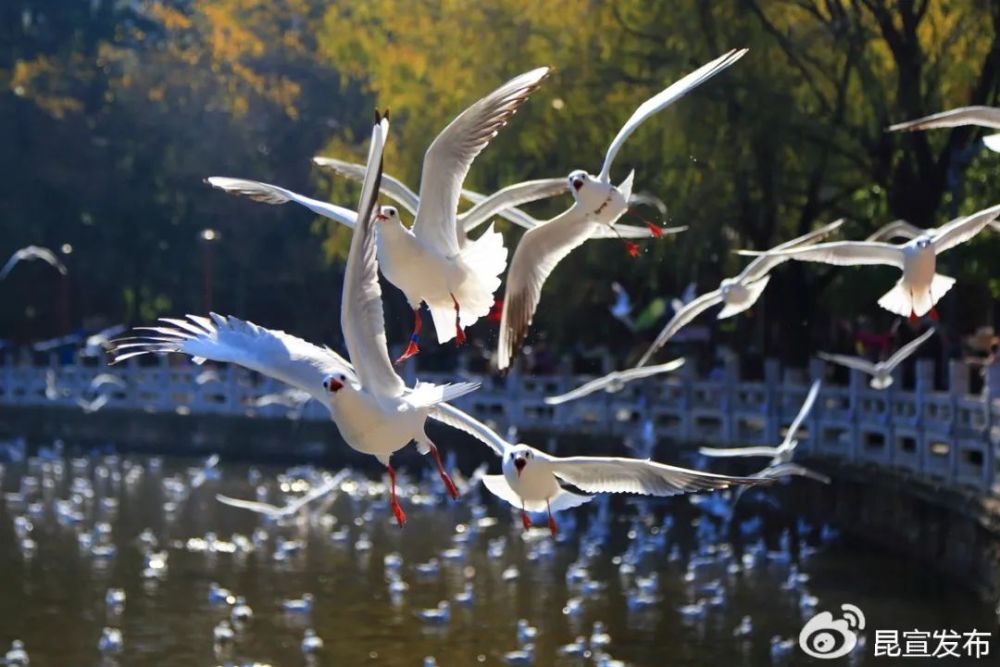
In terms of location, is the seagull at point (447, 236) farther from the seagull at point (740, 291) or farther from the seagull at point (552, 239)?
the seagull at point (740, 291)

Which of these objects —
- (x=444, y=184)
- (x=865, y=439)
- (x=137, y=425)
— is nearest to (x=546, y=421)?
(x=865, y=439)

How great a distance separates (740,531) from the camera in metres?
17.8

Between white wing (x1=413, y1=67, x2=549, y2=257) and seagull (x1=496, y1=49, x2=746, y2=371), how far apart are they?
49 centimetres

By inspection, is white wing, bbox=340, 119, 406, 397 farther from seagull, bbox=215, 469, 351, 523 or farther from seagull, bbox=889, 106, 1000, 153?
seagull, bbox=215, 469, 351, 523

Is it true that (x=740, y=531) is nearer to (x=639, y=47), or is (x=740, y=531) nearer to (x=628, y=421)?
(x=628, y=421)

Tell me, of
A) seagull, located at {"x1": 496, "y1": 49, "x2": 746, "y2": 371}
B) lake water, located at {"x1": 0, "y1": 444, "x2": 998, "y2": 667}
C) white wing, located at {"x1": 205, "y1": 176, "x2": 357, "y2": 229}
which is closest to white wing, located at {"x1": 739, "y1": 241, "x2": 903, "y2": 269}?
seagull, located at {"x1": 496, "y1": 49, "x2": 746, "y2": 371}

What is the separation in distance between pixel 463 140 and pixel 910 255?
283cm

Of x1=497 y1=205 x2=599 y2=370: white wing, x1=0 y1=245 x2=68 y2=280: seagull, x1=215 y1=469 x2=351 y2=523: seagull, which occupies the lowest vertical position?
x1=215 y1=469 x2=351 y2=523: seagull

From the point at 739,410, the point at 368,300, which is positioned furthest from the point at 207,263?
the point at 368,300

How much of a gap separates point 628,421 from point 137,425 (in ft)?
34.1

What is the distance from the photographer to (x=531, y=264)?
8445mm

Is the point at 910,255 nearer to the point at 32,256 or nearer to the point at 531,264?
the point at 531,264

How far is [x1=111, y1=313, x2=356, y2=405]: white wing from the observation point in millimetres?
7207

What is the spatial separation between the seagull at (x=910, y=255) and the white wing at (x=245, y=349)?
236 centimetres
